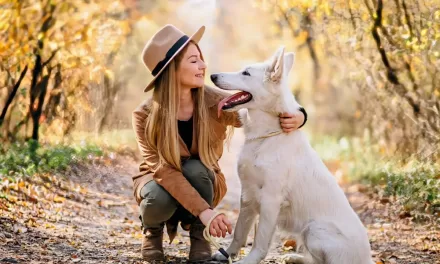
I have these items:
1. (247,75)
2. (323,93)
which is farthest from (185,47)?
(323,93)

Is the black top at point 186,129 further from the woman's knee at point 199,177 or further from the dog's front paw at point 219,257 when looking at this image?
the dog's front paw at point 219,257

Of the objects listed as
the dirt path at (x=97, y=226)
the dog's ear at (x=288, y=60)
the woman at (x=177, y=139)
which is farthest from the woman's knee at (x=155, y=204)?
the dog's ear at (x=288, y=60)

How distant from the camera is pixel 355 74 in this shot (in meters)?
7.05

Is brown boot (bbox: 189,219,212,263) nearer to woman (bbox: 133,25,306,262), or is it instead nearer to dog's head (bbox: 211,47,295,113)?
woman (bbox: 133,25,306,262)

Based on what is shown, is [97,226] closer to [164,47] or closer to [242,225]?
[242,225]

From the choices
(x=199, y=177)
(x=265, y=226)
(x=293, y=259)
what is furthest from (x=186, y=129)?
(x=293, y=259)

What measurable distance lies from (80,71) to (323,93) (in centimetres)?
474

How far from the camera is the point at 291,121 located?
10.9ft

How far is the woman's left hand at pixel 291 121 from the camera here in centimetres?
332

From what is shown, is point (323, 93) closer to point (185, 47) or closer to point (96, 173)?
point (96, 173)

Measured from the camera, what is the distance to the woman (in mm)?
3367

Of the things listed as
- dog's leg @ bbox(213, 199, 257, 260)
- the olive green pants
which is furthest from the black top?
dog's leg @ bbox(213, 199, 257, 260)

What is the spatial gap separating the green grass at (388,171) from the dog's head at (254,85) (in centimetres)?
205

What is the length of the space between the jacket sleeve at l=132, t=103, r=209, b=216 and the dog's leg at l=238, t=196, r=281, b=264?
0.32m
